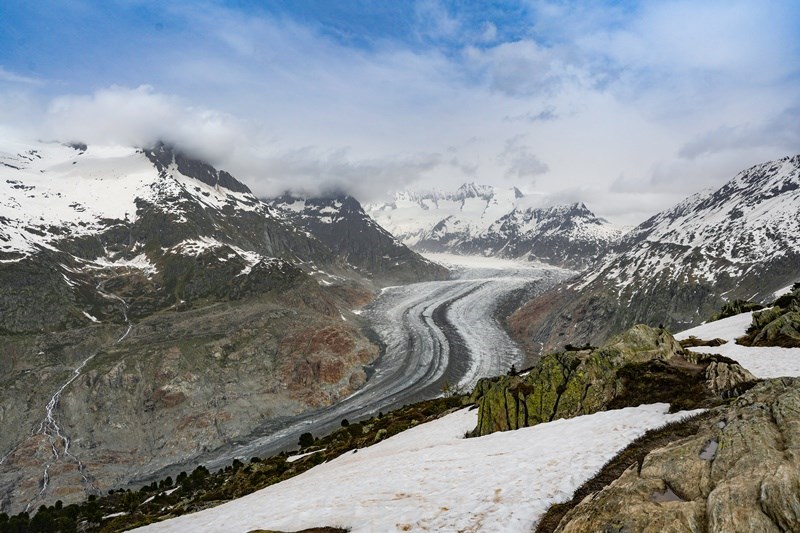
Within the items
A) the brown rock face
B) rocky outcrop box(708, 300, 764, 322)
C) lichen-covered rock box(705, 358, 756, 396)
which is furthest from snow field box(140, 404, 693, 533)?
the brown rock face

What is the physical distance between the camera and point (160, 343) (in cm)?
13862

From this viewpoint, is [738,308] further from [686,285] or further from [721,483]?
[686,285]

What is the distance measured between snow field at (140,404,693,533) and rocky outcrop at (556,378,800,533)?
3.54 meters

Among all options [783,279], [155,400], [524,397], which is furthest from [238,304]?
[783,279]

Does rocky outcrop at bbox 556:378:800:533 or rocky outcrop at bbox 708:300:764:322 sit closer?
rocky outcrop at bbox 556:378:800:533

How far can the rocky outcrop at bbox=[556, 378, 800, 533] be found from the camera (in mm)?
8711

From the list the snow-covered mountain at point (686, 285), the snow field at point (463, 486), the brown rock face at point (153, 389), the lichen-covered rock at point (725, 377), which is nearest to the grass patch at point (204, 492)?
the snow field at point (463, 486)

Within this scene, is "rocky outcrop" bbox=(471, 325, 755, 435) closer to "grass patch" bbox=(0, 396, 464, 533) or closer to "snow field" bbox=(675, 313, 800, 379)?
"snow field" bbox=(675, 313, 800, 379)

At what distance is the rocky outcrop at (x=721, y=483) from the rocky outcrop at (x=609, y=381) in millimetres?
10901

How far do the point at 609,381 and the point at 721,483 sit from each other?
19.1 m

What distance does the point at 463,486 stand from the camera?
17250 mm

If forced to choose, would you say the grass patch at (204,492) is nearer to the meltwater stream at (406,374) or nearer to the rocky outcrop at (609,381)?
the rocky outcrop at (609,381)

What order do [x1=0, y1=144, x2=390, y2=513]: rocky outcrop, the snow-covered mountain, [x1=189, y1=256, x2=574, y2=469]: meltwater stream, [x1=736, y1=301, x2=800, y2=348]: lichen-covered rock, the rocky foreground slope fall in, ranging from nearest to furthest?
[x1=736, y1=301, x2=800, y2=348]: lichen-covered rock, [x1=0, y1=144, x2=390, y2=513]: rocky outcrop, the rocky foreground slope, [x1=189, y1=256, x2=574, y2=469]: meltwater stream, the snow-covered mountain

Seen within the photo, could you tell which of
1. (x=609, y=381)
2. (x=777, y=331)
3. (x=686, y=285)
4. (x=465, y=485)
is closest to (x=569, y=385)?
(x=609, y=381)
